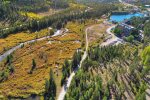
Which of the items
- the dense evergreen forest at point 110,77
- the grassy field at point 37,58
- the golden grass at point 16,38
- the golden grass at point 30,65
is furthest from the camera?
the golden grass at point 16,38

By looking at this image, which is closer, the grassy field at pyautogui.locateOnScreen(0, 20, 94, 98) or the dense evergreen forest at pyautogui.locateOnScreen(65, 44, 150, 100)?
the dense evergreen forest at pyautogui.locateOnScreen(65, 44, 150, 100)

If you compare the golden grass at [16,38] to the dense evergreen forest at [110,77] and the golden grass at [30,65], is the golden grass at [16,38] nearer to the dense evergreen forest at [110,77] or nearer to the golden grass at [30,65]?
the golden grass at [30,65]

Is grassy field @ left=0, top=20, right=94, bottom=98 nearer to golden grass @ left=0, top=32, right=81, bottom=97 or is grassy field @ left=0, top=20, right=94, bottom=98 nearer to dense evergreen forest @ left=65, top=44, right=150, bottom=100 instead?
golden grass @ left=0, top=32, right=81, bottom=97

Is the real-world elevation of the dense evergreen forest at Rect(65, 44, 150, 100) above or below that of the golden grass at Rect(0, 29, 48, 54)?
above

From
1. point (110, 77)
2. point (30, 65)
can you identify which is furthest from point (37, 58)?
point (110, 77)

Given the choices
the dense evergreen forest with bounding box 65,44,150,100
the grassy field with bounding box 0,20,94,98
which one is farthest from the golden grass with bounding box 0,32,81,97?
the dense evergreen forest with bounding box 65,44,150,100

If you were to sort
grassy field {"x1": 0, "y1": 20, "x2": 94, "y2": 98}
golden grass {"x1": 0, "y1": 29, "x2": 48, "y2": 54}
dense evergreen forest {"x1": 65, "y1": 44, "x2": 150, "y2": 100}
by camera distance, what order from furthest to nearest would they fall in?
1. golden grass {"x1": 0, "y1": 29, "x2": 48, "y2": 54}
2. grassy field {"x1": 0, "y1": 20, "x2": 94, "y2": 98}
3. dense evergreen forest {"x1": 65, "y1": 44, "x2": 150, "y2": 100}

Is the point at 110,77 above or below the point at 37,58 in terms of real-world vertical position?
above

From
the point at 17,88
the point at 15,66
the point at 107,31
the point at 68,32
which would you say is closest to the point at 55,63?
the point at 15,66

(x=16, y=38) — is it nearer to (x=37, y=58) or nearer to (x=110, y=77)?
(x=37, y=58)

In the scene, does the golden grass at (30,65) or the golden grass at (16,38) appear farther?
the golden grass at (16,38)

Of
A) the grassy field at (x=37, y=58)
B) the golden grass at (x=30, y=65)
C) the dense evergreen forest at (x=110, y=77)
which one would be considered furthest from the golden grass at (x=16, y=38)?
the dense evergreen forest at (x=110, y=77)

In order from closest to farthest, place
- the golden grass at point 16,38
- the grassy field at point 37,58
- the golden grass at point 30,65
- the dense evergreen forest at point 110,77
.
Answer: the dense evergreen forest at point 110,77 < the golden grass at point 30,65 < the grassy field at point 37,58 < the golden grass at point 16,38
